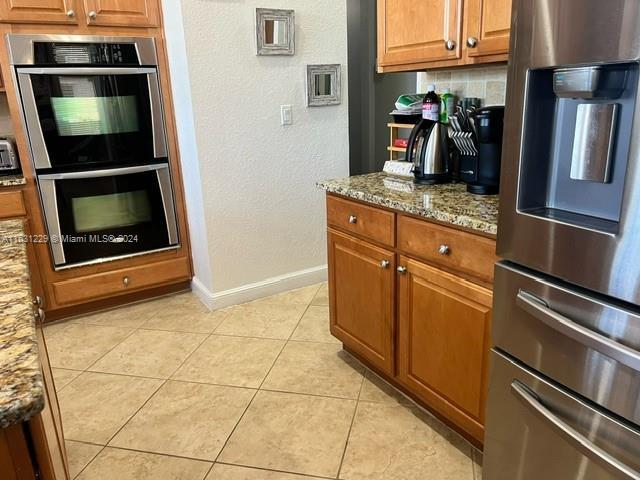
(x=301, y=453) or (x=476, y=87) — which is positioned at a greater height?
(x=476, y=87)

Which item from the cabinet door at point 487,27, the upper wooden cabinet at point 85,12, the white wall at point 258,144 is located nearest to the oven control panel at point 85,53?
the upper wooden cabinet at point 85,12

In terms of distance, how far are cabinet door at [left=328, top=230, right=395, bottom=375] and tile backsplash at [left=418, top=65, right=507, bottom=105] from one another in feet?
2.68

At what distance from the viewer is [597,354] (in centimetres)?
107

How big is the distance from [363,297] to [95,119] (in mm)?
1886

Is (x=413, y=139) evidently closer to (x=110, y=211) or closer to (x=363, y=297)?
(x=363, y=297)

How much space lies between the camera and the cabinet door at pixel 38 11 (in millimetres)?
2506

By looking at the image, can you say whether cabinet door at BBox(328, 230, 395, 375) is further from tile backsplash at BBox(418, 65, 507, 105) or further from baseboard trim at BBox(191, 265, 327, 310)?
baseboard trim at BBox(191, 265, 327, 310)

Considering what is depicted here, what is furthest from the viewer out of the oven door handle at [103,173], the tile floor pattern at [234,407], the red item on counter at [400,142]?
the oven door handle at [103,173]

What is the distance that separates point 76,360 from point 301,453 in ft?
4.64

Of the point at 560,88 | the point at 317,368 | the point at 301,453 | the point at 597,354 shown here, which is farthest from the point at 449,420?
the point at 560,88

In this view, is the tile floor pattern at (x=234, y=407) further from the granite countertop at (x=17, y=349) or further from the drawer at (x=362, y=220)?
the granite countertop at (x=17, y=349)

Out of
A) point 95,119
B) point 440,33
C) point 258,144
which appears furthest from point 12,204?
point 440,33

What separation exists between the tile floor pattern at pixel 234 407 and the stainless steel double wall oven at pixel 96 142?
567 millimetres

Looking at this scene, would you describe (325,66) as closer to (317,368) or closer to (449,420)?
(317,368)
